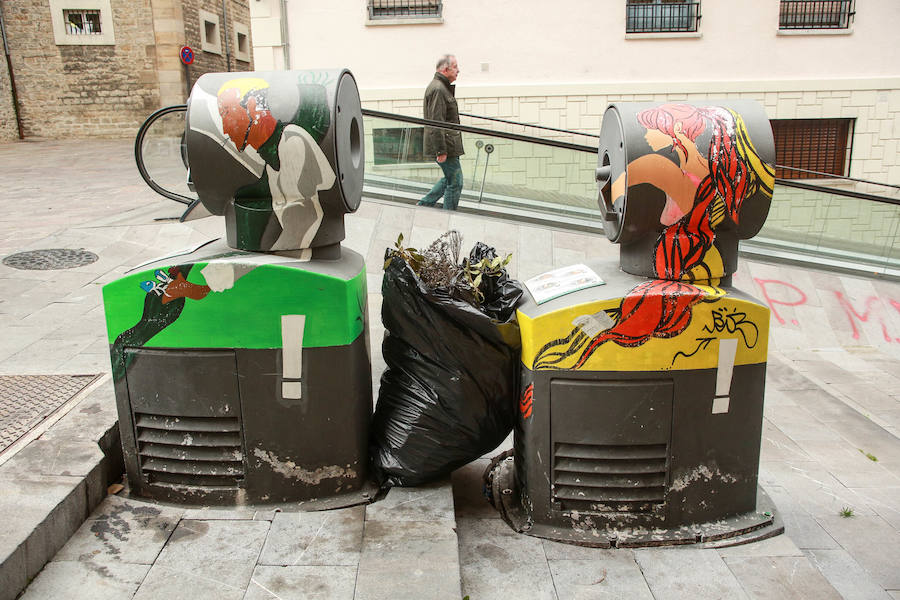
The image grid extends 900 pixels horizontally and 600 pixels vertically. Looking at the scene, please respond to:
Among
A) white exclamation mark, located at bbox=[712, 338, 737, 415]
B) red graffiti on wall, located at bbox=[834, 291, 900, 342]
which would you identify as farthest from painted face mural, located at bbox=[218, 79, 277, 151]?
red graffiti on wall, located at bbox=[834, 291, 900, 342]

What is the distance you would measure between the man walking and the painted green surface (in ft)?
13.9

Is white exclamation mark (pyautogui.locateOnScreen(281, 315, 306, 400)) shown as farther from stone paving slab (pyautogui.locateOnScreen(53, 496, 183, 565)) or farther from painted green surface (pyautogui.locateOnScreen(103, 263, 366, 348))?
stone paving slab (pyautogui.locateOnScreen(53, 496, 183, 565))

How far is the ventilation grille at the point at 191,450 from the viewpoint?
8.75ft

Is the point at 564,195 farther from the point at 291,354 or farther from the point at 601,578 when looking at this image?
the point at 601,578

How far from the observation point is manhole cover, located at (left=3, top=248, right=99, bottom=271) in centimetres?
591

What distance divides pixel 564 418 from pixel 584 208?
4.51 m

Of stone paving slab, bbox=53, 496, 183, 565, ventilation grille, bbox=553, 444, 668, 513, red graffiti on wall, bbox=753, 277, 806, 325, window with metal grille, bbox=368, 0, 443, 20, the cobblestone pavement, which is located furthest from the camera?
window with metal grille, bbox=368, 0, 443, 20

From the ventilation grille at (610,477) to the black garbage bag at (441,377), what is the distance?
0.99 ft

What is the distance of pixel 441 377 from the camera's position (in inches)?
106

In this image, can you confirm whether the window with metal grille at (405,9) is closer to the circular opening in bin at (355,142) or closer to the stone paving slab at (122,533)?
the circular opening in bin at (355,142)

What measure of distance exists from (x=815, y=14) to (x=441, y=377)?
45.2ft

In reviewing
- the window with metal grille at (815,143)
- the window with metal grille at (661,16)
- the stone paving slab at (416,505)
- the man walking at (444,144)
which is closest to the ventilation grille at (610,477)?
the stone paving slab at (416,505)

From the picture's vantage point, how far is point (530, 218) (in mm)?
6730

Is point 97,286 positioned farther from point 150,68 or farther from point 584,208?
point 150,68
